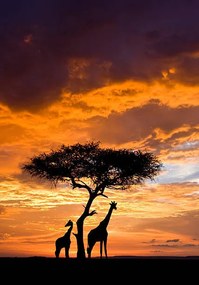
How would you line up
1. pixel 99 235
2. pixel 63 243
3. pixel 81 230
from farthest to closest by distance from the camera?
pixel 81 230
pixel 63 243
pixel 99 235

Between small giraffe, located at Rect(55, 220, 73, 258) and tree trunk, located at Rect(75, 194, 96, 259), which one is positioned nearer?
small giraffe, located at Rect(55, 220, 73, 258)

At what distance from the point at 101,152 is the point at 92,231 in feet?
42.8

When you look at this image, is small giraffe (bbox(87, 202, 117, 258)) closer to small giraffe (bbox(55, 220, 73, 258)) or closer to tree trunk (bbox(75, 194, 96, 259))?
small giraffe (bbox(55, 220, 73, 258))

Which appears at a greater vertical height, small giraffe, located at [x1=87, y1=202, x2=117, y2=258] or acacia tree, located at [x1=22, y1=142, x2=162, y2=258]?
acacia tree, located at [x1=22, y1=142, x2=162, y2=258]

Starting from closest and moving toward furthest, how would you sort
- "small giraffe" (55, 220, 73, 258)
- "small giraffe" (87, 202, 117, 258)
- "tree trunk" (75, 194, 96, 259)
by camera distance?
1. "small giraffe" (87, 202, 117, 258)
2. "small giraffe" (55, 220, 73, 258)
3. "tree trunk" (75, 194, 96, 259)

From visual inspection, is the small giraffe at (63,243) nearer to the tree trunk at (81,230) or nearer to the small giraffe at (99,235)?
the small giraffe at (99,235)

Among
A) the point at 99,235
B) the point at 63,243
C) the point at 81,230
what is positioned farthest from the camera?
the point at 81,230

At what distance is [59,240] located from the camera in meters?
39.4

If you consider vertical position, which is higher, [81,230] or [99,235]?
[81,230]

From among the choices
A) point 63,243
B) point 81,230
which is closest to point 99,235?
point 63,243

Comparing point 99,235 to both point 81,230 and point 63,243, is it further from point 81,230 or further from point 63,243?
point 81,230

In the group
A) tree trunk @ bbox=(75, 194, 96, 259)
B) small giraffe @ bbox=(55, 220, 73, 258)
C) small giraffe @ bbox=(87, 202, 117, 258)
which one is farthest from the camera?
tree trunk @ bbox=(75, 194, 96, 259)

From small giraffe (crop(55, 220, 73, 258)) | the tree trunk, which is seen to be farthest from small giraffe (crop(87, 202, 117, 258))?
the tree trunk
